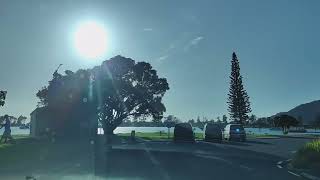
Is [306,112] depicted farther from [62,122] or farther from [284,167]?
[284,167]

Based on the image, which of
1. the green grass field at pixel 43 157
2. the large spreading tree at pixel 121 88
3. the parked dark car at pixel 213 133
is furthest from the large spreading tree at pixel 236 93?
the green grass field at pixel 43 157

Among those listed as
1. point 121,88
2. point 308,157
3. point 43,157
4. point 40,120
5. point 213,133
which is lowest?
point 308,157

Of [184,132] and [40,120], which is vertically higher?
[40,120]

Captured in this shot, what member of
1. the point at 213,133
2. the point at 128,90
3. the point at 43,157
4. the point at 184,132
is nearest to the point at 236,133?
the point at 213,133

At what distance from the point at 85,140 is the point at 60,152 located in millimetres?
7975

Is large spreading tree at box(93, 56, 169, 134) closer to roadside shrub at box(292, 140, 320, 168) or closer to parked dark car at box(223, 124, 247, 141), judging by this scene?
parked dark car at box(223, 124, 247, 141)

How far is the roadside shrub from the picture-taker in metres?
23.0

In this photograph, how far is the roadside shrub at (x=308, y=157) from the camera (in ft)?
75.4

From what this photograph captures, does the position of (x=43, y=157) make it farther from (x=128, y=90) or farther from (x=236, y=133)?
(x=128, y=90)

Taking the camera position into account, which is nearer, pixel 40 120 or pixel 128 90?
pixel 40 120

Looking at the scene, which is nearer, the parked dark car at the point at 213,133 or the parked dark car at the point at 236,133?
the parked dark car at the point at 213,133

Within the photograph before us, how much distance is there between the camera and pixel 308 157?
23.8 m

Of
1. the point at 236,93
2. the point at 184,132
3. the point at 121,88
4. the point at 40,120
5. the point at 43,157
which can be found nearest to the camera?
the point at 43,157

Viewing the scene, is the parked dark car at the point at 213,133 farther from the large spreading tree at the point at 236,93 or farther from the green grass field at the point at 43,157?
the large spreading tree at the point at 236,93
